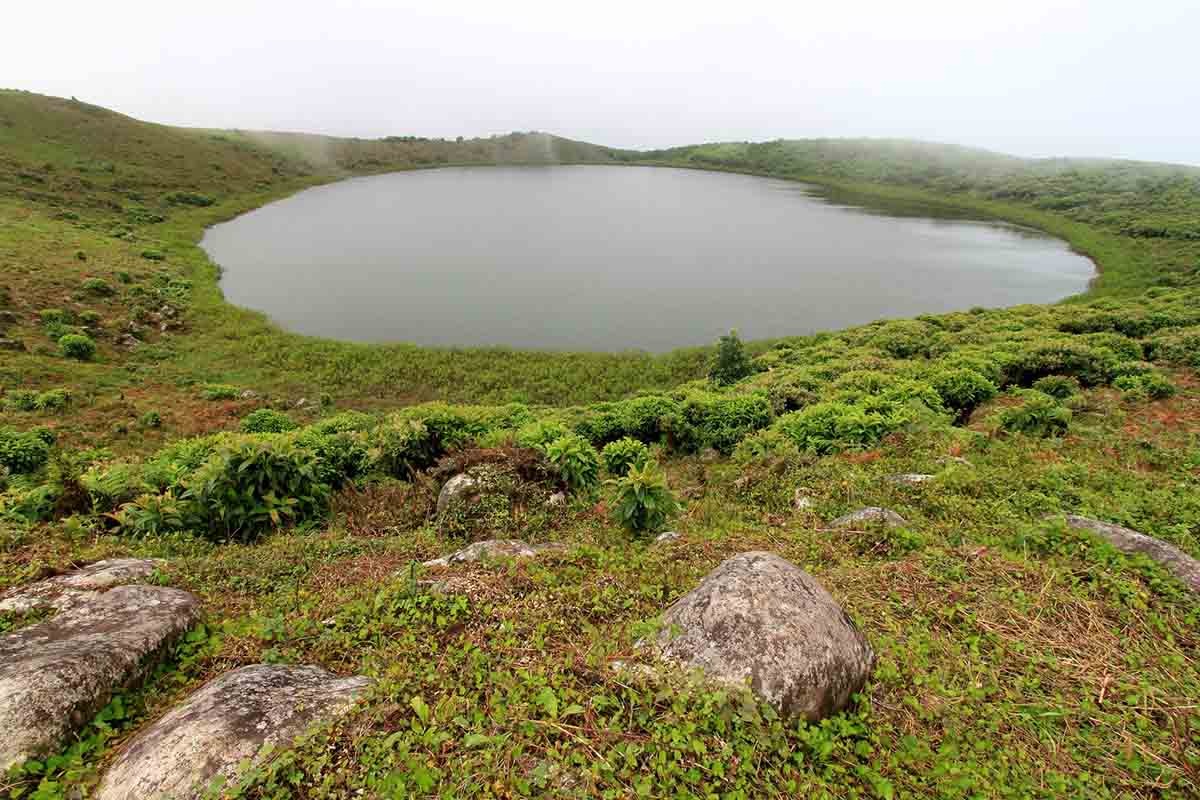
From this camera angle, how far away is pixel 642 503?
8.78 m

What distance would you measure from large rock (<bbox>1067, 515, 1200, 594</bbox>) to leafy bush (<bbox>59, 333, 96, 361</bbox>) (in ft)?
120

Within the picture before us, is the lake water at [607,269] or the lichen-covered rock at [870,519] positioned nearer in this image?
the lichen-covered rock at [870,519]

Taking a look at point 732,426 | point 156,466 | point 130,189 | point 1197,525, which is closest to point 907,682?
point 1197,525

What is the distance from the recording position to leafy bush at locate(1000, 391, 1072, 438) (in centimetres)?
1272

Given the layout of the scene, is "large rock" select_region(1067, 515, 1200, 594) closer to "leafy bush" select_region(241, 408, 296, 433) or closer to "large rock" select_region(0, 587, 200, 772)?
"large rock" select_region(0, 587, 200, 772)

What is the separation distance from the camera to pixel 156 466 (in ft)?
36.5

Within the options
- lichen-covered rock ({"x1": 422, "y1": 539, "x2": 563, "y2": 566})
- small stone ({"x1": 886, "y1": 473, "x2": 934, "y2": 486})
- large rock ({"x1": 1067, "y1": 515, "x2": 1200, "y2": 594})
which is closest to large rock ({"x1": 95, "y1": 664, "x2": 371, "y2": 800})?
lichen-covered rock ({"x1": 422, "y1": 539, "x2": 563, "y2": 566})

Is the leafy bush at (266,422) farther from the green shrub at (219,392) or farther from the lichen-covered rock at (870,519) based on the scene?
the lichen-covered rock at (870,519)

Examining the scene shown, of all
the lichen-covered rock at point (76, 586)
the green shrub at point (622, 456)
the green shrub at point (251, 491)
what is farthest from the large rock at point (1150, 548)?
the green shrub at point (251, 491)

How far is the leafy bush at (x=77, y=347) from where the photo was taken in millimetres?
24812

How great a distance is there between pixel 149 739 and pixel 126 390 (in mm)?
25834

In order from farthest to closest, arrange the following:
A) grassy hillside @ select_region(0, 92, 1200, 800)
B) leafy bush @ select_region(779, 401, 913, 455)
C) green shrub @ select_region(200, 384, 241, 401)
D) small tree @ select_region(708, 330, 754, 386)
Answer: small tree @ select_region(708, 330, 754, 386), green shrub @ select_region(200, 384, 241, 401), leafy bush @ select_region(779, 401, 913, 455), grassy hillside @ select_region(0, 92, 1200, 800)

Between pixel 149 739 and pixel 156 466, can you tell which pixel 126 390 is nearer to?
pixel 156 466

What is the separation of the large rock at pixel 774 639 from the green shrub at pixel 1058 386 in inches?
676
